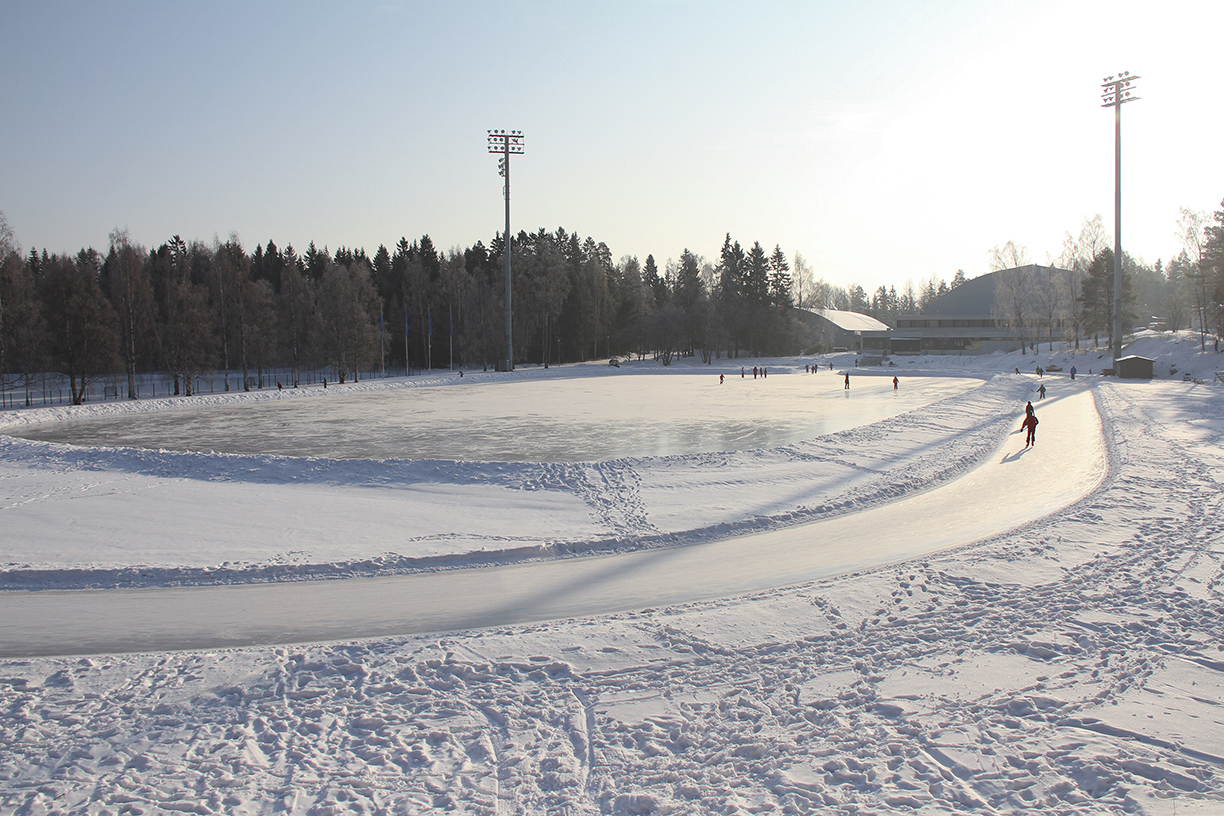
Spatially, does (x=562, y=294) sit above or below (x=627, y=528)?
above

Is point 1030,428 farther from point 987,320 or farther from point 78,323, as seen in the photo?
point 987,320

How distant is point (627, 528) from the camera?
37.2 ft

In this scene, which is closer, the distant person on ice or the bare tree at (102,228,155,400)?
the distant person on ice

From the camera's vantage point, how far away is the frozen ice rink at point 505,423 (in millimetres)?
19422

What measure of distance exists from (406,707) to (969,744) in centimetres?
425

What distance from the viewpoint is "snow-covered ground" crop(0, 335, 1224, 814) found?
4.57m

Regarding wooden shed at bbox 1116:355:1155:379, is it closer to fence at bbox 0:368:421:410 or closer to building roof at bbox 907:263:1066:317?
building roof at bbox 907:263:1066:317

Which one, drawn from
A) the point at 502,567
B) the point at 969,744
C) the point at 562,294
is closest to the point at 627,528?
the point at 502,567

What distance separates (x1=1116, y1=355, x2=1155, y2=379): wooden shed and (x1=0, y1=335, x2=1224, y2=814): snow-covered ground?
150 ft

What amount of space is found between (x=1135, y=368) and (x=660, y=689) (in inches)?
2219

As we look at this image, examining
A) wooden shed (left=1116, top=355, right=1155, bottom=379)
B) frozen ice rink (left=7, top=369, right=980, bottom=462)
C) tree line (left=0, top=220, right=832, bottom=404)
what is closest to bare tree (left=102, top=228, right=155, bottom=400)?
tree line (left=0, top=220, right=832, bottom=404)

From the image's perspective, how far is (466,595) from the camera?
27.9 ft

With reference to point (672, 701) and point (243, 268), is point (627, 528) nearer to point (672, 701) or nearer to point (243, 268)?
point (672, 701)

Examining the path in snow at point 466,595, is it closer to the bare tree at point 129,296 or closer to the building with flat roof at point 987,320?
the bare tree at point 129,296
